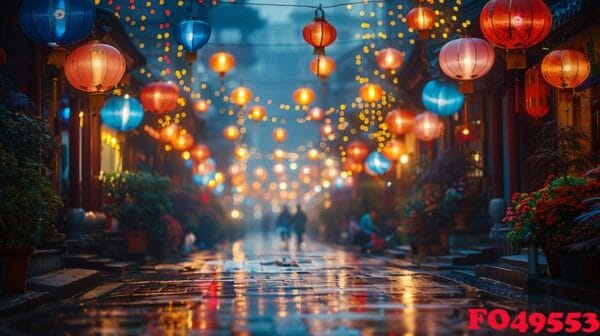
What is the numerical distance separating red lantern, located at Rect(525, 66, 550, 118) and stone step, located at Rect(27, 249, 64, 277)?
31.9 ft

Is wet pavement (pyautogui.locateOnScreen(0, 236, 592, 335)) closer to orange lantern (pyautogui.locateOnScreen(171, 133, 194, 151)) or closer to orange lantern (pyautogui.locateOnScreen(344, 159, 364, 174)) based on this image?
orange lantern (pyautogui.locateOnScreen(171, 133, 194, 151))

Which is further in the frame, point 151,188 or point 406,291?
point 151,188

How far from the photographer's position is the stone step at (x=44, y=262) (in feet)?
55.5

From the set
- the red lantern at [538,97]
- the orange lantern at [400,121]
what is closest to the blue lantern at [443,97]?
the red lantern at [538,97]

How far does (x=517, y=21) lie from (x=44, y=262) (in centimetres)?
915

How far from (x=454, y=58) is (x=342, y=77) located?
192 feet

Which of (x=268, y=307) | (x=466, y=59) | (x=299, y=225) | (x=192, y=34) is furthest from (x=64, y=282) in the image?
(x=299, y=225)

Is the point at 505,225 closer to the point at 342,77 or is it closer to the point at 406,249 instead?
the point at 406,249

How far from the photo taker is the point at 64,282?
16.1 meters

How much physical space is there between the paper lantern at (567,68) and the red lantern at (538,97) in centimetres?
248

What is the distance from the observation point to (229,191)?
77125mm

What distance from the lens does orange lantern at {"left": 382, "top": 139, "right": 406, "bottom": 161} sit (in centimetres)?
3350

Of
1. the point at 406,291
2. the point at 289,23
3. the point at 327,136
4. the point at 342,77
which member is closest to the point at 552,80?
the point at 406,291

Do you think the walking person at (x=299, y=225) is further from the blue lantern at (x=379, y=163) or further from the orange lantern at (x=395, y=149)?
the orange lantern at (x=395, y=149)
